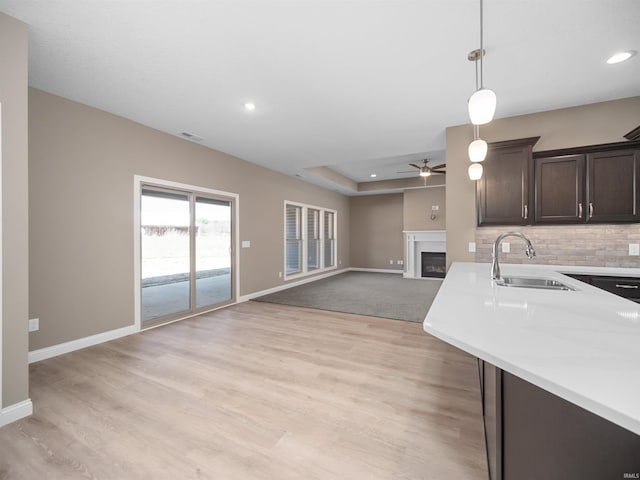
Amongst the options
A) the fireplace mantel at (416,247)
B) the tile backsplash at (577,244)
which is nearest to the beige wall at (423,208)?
the fireplace mantel at (416,247)

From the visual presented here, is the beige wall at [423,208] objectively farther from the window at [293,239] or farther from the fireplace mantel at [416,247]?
the window at [293,239]

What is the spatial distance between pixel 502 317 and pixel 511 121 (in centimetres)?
336

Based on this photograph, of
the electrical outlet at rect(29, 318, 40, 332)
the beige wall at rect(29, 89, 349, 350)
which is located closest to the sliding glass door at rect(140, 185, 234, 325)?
the beige wall at rect(29, 89, 349, 350)

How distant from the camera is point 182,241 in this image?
4.30m

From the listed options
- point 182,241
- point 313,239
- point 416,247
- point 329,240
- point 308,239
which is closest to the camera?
point 182,241

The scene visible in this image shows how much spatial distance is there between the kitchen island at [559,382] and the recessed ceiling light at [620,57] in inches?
92.0

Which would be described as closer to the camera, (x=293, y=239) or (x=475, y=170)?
(x=475, y=170)

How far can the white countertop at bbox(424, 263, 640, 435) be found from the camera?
24.9 inches

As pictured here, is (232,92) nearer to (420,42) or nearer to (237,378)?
(420,42)

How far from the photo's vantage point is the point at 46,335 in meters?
2.87

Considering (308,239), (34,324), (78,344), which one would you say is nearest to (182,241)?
(78,344)

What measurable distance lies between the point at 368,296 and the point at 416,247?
3.41 meters

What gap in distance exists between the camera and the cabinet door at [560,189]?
10.1ft

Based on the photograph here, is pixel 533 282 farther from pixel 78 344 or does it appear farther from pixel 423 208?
pixel 423 208
